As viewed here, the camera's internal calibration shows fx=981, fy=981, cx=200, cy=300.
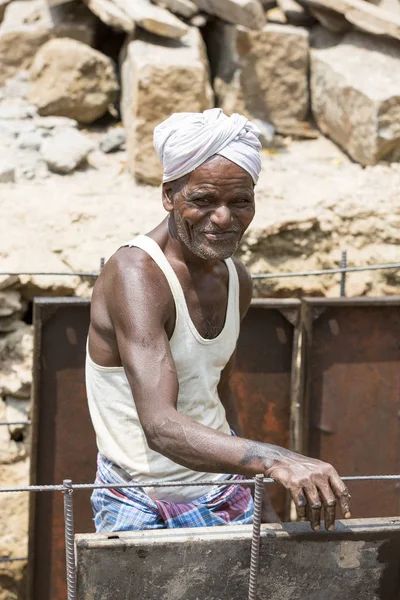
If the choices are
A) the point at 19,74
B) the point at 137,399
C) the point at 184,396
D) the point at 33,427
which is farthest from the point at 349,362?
the point at 19,74

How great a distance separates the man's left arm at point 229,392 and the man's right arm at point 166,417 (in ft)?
1.84

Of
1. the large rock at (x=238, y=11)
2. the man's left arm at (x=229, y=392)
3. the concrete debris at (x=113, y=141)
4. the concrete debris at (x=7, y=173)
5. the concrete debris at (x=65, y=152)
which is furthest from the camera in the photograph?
the concrete debris at (x=113, y=141)

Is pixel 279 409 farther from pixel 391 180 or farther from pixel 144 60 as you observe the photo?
pixel 144 60

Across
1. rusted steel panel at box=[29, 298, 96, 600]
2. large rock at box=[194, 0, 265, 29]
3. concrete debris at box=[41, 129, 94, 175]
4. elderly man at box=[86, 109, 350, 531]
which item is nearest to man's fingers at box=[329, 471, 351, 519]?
elderly man at box=[86, 109, 350, 531]

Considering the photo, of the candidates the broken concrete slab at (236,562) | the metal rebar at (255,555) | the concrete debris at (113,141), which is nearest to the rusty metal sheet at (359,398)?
the broken concrete slab at (236,562)

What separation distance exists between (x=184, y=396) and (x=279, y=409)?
6.31 ft

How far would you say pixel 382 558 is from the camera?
3084mm

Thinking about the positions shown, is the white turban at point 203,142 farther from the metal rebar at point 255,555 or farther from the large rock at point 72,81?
the large rock at point 72,81

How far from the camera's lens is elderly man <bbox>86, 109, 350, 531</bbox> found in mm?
3002

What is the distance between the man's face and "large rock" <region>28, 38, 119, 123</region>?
4.24m

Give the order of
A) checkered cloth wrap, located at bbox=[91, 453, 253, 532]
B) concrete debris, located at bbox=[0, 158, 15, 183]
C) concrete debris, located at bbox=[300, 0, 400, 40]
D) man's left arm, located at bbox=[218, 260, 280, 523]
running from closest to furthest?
checkered cloth wrap, located at bbox=[91, 453, 253, 532] < man's left arm, located at bbox=[218, 260, 280, 523] < concrete debris, located at bbox=[0, 158, 15, 183] < concrete debris, located at bbox=[300, 0, 400, 40]

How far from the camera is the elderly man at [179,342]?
3002 millimetres

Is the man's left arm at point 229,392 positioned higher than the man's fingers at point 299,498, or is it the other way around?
the man's fingers at point 299,498

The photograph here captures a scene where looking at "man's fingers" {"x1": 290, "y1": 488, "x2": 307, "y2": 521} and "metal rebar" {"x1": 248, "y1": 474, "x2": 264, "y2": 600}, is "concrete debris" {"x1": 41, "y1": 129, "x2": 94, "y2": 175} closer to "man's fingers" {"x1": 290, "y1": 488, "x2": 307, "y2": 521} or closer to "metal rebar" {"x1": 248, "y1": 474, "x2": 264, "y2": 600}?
"metal rebar" {"x1": 248, "y1": 474, "x2": 264, "y2": 600}
